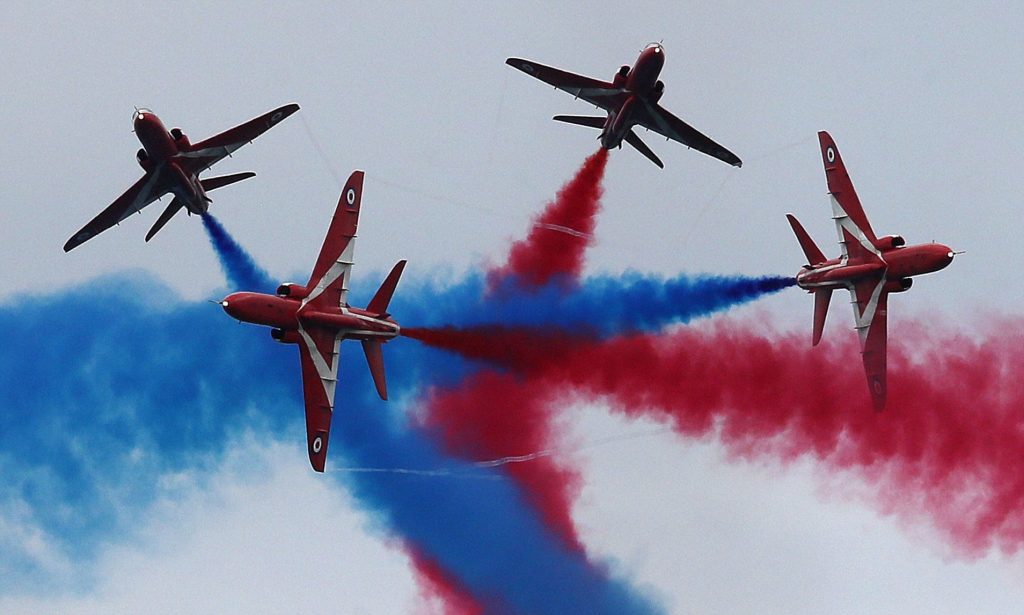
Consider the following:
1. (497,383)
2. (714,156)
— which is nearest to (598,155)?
(714,156)

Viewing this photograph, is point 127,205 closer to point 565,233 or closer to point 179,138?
point 179,138

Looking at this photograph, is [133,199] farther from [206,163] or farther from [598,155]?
[598,155]

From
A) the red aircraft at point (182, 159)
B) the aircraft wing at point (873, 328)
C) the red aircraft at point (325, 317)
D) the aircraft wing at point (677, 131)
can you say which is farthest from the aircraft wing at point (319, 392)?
the aircraft wing at point (873, 328)

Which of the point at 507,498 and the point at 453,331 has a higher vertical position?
the point at 453,331

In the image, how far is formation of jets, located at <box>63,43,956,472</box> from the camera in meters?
62.2

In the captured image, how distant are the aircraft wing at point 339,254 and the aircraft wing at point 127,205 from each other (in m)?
5.46

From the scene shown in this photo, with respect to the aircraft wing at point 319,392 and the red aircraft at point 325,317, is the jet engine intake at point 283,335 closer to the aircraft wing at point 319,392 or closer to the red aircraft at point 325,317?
the red aircraft at point 325,317

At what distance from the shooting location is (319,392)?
209ft

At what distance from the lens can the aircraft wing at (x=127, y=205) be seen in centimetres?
6494

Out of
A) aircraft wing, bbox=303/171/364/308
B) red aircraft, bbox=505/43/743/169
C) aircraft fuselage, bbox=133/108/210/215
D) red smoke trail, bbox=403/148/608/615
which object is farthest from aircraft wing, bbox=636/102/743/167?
aircraft fuselage, bbox=133/108/210/215

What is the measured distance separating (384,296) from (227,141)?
696cm

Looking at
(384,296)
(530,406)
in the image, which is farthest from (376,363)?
(530,406)

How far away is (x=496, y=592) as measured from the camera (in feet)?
212

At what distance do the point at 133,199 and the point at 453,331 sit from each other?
10.5m
